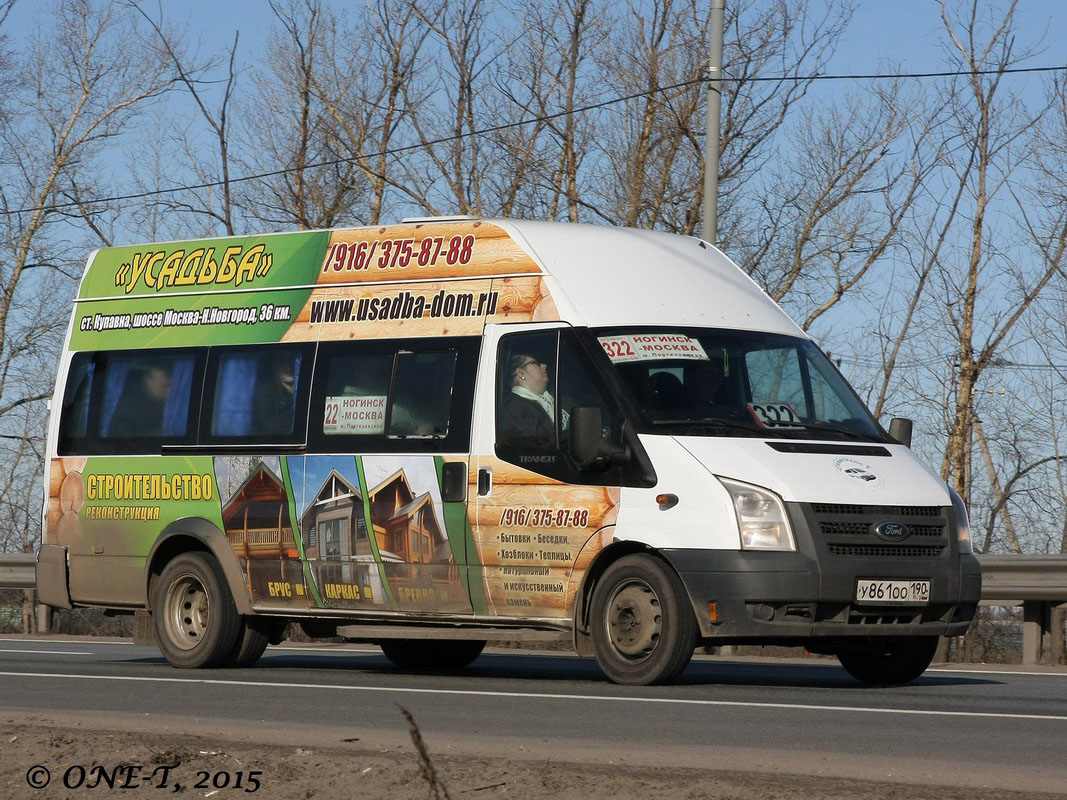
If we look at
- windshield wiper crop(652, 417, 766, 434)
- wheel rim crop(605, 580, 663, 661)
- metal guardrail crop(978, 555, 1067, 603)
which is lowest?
wheel rim crop(605, 580, 663, 661)

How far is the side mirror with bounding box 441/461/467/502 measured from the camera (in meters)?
11.0

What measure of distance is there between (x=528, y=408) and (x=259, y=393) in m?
2.48

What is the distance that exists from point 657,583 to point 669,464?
0.68 metres

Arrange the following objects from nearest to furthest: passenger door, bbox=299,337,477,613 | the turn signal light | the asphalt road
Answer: the asphalt road
the turn signal light
passenger door, bbox=299,337,477,613

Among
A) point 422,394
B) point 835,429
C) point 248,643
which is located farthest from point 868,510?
point 248,643

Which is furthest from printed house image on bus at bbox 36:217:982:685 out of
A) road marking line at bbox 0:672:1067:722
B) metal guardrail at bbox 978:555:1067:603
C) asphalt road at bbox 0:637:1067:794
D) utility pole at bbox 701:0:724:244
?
utility pole at bbox 701:0:724:244

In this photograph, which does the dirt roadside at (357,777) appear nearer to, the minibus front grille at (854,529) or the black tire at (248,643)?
the minibus front grille at (854,529)

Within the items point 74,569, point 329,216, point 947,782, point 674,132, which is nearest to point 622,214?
point 674,132

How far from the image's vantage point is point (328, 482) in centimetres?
1174

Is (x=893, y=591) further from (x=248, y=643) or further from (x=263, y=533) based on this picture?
(x=248, y=643)

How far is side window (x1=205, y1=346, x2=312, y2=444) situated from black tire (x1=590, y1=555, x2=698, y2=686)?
2857 mm

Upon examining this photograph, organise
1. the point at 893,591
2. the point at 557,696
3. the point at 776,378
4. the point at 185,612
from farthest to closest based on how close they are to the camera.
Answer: the point at 185,612 < the point at 776,378 < the point at 893,591 < the point at 557,696

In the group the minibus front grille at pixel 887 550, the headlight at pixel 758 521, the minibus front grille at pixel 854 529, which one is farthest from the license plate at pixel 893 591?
the headlight at pixel 758 521

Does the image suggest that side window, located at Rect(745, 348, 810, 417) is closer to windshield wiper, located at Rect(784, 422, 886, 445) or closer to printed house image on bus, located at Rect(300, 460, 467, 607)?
windshield wiper, located at Rect(784, 422, 886, 445)
